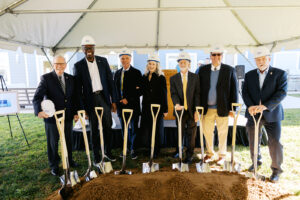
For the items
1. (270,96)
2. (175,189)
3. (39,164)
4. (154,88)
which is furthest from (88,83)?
(270,96)

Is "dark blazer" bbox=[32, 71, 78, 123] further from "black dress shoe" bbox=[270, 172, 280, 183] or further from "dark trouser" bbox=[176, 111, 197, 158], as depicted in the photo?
"black dress shoe" bbox=[270, 172, 280, 183]

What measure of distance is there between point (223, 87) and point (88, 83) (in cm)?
217

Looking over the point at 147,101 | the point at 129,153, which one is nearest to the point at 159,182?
the point at 147,101

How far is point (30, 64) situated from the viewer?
1148 cm

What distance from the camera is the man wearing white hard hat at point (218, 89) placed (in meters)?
2.95

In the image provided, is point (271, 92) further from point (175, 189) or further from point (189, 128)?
point (175, 189)

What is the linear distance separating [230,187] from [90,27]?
4.71m

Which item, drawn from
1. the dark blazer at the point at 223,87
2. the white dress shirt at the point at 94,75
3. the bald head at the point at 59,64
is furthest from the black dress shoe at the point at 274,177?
the bald head at the point at 59,64

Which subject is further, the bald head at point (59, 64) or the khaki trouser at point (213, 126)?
the khaki trouser at point (213, 126)

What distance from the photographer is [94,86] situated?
10.1 feet

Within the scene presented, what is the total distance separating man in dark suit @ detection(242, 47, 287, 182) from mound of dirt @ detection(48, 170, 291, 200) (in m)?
0.67

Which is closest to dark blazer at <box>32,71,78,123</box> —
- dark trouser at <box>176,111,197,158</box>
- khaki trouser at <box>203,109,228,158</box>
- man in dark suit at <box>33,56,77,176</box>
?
man in dark suit at <box>33,56,77,176</box>

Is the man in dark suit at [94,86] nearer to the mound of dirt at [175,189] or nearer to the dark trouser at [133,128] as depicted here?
→ the dark trouser at [133,128]

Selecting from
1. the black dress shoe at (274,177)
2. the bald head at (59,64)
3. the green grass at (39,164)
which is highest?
the bald head at (59,64)
